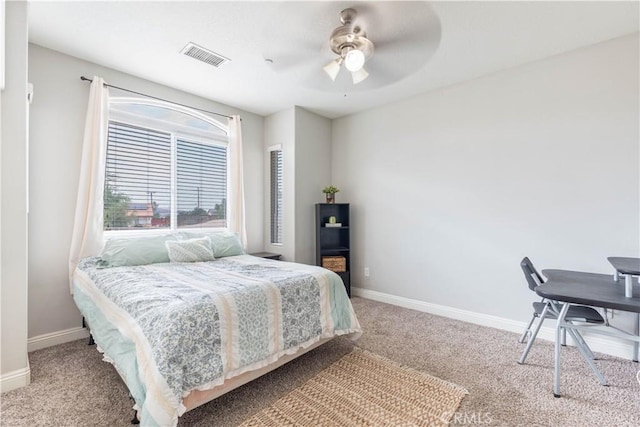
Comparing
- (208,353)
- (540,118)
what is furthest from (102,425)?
(540,118)

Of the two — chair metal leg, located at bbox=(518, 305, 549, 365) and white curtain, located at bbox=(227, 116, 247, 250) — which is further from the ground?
white curtain, located at bbox=(227, 116, 247, 250)

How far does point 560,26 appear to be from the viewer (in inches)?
90.4

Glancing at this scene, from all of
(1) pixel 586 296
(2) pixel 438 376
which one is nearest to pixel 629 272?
(1) pixel 586 296

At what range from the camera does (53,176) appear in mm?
2656

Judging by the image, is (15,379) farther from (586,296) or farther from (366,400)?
(586,296)

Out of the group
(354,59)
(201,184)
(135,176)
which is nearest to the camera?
(354,59)

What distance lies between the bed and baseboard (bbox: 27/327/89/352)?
0.45m

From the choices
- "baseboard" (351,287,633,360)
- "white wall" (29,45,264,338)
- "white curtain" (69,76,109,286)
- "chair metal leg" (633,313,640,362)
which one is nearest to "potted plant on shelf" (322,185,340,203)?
"baseboard" (351,287,633,360)

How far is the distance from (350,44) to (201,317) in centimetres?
203

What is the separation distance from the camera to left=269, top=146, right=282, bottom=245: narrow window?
4289 mm

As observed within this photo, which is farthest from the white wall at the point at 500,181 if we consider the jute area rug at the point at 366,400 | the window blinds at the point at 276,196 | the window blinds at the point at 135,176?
the window blinds at the point at 135,176

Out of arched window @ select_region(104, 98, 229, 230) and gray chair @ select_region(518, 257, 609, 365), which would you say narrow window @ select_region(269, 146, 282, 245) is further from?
gray chair @ select_region(518, 257, 609, 365)

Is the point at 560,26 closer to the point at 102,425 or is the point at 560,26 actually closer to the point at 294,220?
the point at 294,220

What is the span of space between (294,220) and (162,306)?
248 centimetres
